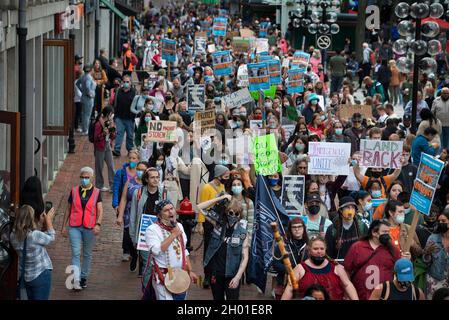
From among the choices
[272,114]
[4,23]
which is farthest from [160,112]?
[4,23]

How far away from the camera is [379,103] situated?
26.5 meters

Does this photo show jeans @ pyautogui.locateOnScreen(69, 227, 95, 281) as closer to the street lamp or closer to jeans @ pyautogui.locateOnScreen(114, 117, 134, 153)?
the street lamp

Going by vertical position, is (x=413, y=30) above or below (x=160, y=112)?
above

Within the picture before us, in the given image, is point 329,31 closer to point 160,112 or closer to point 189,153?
point 160,112

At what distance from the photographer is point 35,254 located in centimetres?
1285

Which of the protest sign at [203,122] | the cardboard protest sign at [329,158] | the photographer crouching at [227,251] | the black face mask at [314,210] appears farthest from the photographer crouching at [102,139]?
the photographer crouching at [227,251]

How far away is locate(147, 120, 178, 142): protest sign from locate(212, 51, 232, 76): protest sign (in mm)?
11151

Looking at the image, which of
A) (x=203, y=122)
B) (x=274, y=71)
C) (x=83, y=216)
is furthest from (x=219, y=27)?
(x=83, y=216)

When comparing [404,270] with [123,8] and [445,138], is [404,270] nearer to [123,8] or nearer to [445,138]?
[445,138]

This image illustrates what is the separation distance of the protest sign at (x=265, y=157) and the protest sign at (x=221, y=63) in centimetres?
1409

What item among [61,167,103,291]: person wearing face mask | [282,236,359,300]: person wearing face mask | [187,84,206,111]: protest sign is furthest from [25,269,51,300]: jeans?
[187,84,206,111]: protest sign

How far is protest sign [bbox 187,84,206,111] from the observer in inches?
965

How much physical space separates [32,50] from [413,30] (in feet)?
26.7

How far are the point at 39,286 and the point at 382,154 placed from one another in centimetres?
633
